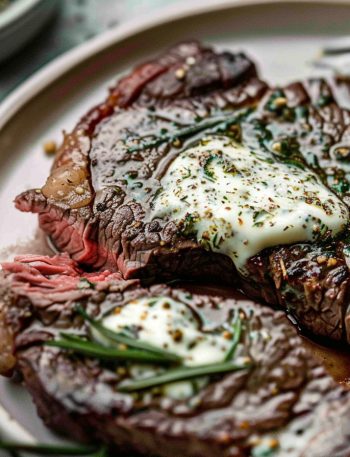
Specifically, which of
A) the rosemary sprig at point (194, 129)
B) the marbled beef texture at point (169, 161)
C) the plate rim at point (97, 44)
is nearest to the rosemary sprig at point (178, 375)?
the marbled beef texture at point (169, 161)

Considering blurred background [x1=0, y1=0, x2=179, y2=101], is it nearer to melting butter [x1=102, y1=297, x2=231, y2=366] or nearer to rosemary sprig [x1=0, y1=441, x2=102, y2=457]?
melting butter [x1=102, y1=297, x2=231, y2=366]

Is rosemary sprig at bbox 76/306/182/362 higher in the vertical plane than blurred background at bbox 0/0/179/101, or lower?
lower

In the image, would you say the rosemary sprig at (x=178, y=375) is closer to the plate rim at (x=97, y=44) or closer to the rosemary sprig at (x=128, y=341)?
the rosemary sprig at (x=128, y=341)

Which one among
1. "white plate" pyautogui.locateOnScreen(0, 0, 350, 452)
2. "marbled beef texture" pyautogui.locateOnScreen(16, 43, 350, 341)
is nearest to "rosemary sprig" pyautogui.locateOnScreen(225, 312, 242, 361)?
"marbled beef texture" pyautogui.locateOnScreen(16, 43, 350, 341)

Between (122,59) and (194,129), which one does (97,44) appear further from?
(194,129)

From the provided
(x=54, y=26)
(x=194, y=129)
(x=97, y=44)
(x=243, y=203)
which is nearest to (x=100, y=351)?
(x=243, y=203)

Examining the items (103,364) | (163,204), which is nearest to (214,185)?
(163,204)
